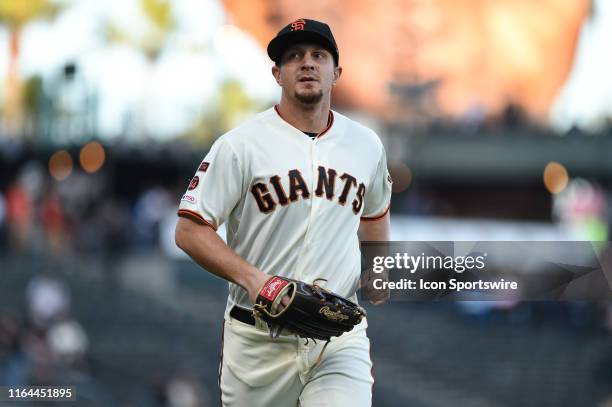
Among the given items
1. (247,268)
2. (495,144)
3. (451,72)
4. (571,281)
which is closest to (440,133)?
(495,144)

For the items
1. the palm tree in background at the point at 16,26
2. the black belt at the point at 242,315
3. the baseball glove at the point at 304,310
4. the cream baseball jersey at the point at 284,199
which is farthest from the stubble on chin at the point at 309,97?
the palm tree in background at the point at 16,26

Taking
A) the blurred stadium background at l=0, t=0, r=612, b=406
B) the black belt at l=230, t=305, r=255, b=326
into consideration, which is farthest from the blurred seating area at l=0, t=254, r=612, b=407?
the black belt at l=230, t=305, r=255, b=326

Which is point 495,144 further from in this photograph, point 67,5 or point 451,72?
point 67,5

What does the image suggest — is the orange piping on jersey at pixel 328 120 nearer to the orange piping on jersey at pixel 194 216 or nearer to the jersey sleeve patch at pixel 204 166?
the jersey sleeve patch at pixel 204 166

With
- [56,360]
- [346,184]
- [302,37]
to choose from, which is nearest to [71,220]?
[56,360]

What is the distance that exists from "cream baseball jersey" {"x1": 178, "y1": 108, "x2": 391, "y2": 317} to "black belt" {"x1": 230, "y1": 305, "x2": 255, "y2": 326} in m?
0.03

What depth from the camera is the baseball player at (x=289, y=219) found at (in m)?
4.28

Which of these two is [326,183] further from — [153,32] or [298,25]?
[153,32]

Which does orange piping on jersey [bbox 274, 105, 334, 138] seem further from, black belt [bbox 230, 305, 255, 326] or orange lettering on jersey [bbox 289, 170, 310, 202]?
black belt [bbox 230, 305, 255, 326]

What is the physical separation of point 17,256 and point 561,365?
1025 cm

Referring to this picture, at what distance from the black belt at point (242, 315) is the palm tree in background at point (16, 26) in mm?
28351

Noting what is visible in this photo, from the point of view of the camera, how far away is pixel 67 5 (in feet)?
111

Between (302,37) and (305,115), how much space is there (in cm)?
32

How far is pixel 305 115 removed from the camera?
447 centimetres
